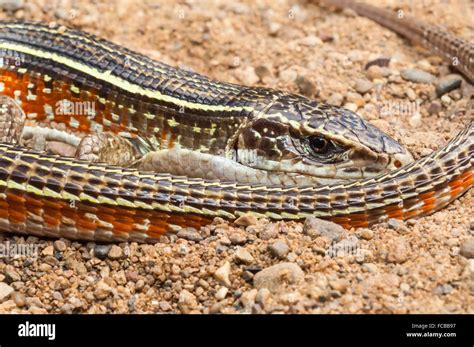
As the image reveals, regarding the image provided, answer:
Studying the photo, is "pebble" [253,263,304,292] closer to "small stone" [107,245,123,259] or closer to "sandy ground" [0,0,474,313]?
"sandy ground" [0,0,474,313]

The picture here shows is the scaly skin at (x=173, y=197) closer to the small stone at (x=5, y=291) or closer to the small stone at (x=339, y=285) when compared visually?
the small stone at (x=5, y=291)

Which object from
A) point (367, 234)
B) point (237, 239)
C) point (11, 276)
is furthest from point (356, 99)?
point (11, 276)

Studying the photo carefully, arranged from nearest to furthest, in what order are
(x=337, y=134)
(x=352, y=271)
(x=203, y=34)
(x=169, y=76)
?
(x=352, y=271) < (x=337, y=134) < (x=169, y=76) < (x=203, y=34)

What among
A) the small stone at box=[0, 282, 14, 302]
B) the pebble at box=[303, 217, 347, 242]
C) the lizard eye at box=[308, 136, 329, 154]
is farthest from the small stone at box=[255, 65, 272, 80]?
the small stone at box=[0, 282, 14, 302]

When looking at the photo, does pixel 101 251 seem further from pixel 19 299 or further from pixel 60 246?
pixel 19 299

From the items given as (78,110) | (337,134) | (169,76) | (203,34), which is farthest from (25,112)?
(337,134)

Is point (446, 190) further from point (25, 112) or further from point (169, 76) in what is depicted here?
point (25, 112)

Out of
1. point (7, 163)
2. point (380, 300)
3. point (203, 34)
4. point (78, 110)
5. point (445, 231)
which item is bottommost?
point (380, 300)
